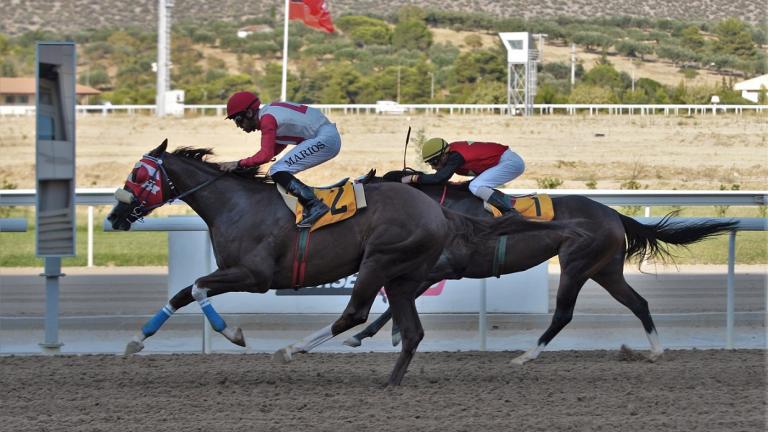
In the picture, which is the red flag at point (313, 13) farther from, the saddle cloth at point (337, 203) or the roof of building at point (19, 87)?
the saddle cloth at point (337, 203)

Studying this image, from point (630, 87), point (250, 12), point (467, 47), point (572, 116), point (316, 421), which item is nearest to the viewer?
point (316, 421)

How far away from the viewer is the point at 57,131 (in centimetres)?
687

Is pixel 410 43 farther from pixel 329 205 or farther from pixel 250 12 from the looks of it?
pixel 329 205

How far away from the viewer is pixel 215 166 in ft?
20.5

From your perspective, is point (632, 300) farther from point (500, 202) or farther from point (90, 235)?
point (90, 235)

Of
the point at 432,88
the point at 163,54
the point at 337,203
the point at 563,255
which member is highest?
the point at 163,54

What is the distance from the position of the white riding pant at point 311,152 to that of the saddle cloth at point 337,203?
327 mm

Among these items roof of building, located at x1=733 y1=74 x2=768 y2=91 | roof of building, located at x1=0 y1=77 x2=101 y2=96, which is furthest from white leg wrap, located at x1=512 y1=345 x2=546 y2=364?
roof of building, located at x1=733 y1=74 x2=768 y2=91

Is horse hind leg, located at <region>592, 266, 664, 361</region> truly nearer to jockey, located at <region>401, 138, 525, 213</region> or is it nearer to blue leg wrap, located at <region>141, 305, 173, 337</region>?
jockey, located at <region>401, 138, 525, 213</region>

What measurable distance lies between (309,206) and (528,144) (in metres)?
25.9

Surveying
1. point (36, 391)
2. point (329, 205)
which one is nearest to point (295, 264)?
point (329, 205)

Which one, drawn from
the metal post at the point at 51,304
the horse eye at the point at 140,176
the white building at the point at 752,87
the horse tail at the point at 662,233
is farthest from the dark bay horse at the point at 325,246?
the white building at the point at 752,87

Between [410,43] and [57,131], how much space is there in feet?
219

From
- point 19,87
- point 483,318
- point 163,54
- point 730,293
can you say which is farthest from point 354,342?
point 19,87
